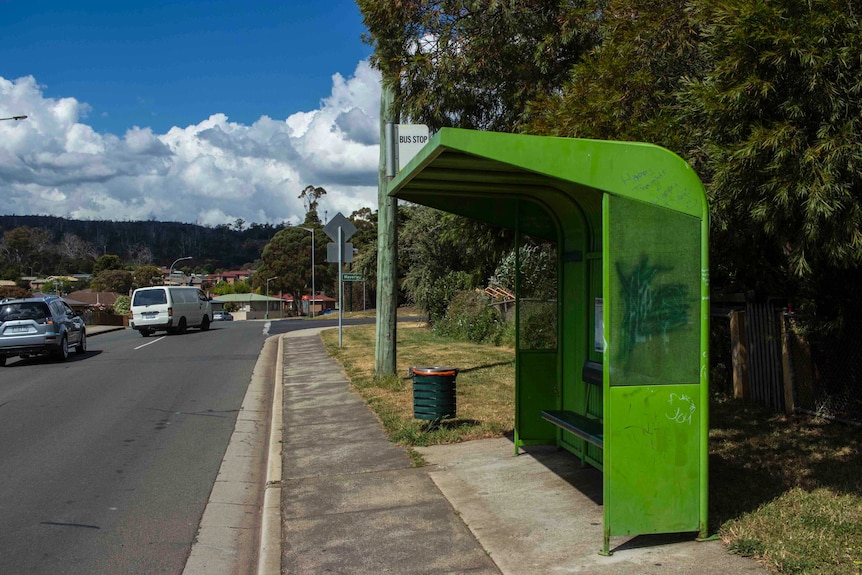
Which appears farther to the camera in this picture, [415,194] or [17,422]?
[17,422]

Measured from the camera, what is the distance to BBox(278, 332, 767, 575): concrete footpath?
4934mm

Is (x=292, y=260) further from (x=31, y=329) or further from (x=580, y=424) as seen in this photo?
(x=580, y=424)

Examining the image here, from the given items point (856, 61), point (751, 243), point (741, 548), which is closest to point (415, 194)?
point (751, 243)

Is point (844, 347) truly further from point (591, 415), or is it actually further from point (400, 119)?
point (400, 119)

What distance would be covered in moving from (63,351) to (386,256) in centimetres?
1111

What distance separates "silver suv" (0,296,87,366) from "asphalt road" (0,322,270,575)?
1.75 m

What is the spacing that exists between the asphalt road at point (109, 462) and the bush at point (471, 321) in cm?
638

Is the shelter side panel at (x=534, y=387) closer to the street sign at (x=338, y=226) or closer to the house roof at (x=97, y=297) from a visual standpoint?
the street sign at (x=338, y=226)

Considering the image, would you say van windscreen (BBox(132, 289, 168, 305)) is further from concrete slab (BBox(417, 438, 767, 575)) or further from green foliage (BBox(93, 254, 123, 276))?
green foliage (BBox(93, 254, 123, 276))

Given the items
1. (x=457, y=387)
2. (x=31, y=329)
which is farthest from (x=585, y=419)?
(x=31, y=329)

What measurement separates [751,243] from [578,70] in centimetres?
261

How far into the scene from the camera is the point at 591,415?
6.95 metres

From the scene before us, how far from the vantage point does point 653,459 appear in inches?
200

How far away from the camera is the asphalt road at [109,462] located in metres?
5.83
